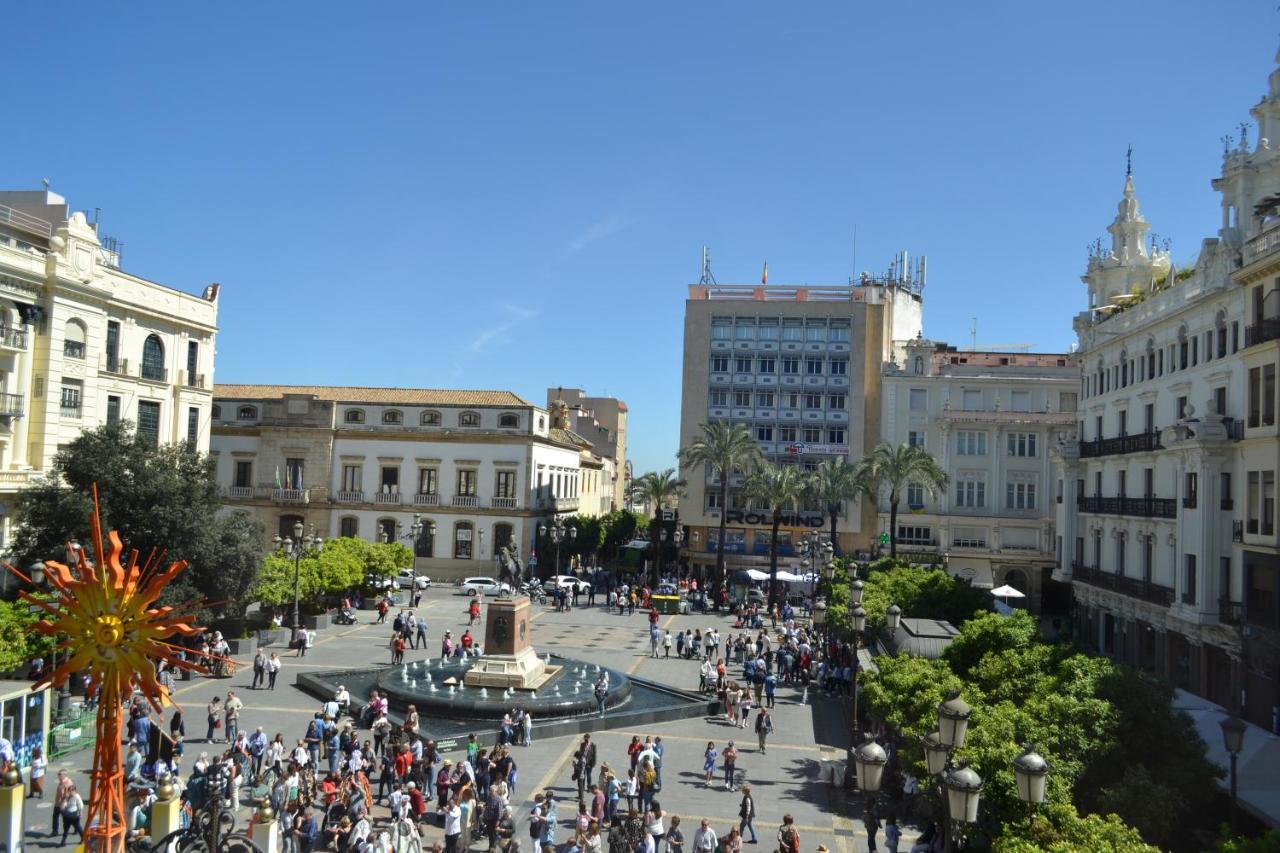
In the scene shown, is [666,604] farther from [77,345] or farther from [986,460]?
[77,345]

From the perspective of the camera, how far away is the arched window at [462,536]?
6153cm

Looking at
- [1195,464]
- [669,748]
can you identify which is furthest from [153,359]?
[1195,464]

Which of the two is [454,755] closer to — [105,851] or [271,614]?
[105,851]

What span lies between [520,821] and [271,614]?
23365 mm

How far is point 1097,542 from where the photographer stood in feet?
137

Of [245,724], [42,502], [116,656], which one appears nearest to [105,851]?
[116,656]

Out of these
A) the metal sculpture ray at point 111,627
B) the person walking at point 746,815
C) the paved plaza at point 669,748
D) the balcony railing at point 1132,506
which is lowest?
the paved plaza at point 669,748

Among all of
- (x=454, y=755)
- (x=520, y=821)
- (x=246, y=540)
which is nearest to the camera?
(x=520, y=821)

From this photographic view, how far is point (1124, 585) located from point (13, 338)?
130ft

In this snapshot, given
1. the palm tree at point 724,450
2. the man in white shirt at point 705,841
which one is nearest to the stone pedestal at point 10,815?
the man in white shirt at point 705,841

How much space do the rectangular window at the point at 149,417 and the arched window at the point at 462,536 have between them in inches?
914

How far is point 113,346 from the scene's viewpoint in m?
38.2

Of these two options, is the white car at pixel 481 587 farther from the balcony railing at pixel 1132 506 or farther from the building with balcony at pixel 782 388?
the balcony railing at pixel 1132 506

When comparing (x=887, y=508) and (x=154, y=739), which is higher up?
(x=887, y=508)
